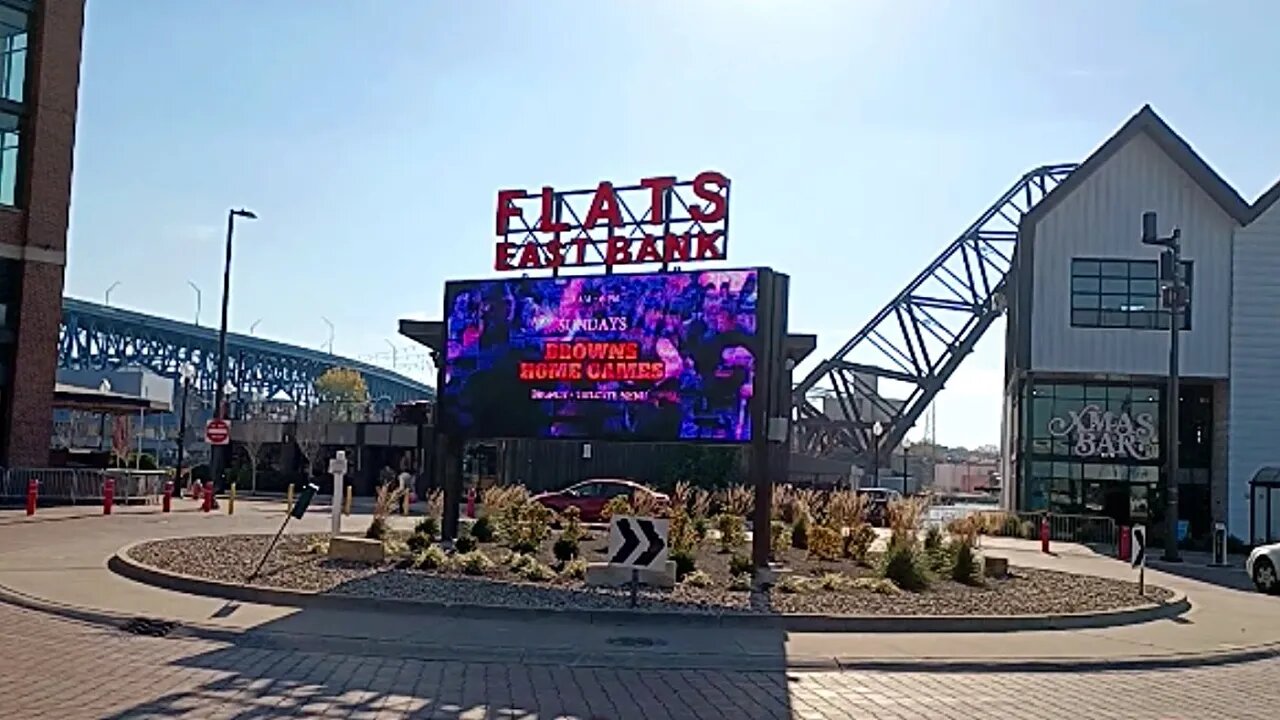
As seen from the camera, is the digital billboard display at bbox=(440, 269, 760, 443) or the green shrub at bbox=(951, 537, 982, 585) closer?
the digital billboard display at bbox=(440, 269, 760, 443)

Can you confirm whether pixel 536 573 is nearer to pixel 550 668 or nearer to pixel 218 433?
pixel 550 668

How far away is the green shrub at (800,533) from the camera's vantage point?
25753 millimetres

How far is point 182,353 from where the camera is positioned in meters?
144

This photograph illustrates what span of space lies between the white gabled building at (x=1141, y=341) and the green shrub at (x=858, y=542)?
23.1 metres

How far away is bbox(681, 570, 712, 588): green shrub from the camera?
18.6m

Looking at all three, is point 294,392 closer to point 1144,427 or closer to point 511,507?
point 1144,427

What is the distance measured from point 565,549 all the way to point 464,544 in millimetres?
2011

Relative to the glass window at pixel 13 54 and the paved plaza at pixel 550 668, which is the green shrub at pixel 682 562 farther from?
the glass window at pixel 13 54

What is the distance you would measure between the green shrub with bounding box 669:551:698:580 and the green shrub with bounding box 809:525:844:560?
3842 mm

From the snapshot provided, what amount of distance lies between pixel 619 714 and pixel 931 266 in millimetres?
55336

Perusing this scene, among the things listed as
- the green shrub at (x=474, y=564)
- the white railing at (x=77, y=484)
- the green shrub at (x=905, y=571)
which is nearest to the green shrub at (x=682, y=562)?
the green shrub at (x=474, y=564)

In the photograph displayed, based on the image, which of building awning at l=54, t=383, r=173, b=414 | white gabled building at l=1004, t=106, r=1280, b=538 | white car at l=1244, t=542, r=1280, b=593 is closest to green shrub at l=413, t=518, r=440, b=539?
white car at l=1244, t=542, r=1280, b=593

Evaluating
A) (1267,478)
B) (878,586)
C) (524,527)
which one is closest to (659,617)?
(878,586)

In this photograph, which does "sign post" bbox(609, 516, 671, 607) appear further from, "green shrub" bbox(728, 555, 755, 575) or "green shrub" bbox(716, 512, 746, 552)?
"green shrub" bbox(716, 512, 746, 552)
